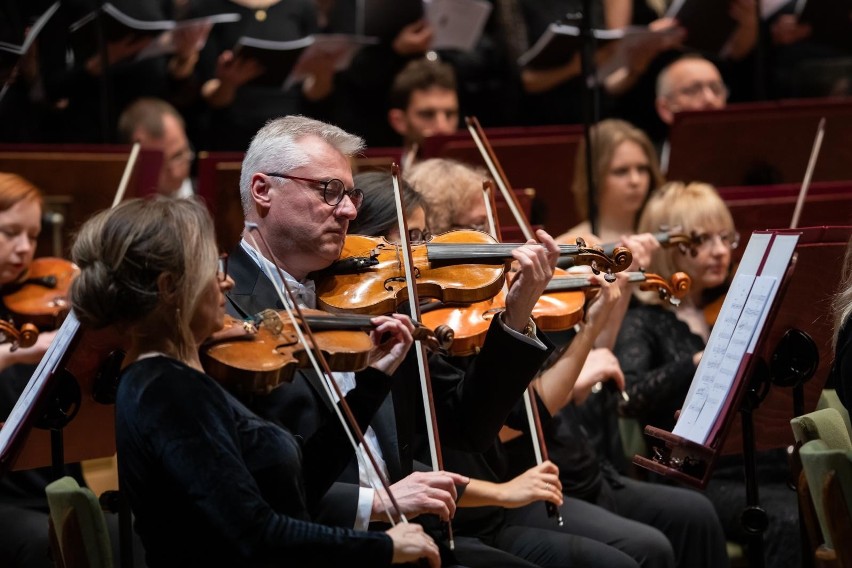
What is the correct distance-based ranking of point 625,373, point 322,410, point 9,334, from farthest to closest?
point 625,373 < point 9,334 < point 322,410

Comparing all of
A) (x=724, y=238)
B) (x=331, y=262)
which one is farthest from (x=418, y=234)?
(x=724, y=238)

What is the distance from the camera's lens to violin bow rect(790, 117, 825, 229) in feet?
11.4

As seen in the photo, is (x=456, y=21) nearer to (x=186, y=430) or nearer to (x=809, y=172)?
(x=809, y=172)

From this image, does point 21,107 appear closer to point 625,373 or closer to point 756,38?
point 625,373

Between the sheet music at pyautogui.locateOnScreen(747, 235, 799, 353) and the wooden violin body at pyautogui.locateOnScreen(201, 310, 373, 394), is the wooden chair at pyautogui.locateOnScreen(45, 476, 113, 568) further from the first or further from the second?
the sheet music at pyautogui.locateOnScreen(747, 235, 799, 353)

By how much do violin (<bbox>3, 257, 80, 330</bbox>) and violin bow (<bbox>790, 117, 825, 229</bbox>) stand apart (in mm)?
2070

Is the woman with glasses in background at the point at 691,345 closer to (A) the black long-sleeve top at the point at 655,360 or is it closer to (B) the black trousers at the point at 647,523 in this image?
(A) the black long-sleeve top at the point at 655,360

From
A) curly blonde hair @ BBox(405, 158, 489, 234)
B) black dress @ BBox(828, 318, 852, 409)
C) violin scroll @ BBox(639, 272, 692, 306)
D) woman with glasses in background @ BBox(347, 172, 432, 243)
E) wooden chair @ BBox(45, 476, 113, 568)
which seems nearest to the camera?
wooden chair @ BBox(45, 476, 113, 568)

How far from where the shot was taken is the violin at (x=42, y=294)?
9.91 ft

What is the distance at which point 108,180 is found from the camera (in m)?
3.61

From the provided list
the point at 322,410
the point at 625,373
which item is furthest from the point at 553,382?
the point at 322,410

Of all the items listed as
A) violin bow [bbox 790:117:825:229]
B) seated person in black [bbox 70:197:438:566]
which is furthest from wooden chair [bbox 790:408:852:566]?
violin bow [bbox 790:117:825:229]

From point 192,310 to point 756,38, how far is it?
3.85 meters

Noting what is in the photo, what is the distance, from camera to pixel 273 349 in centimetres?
180
